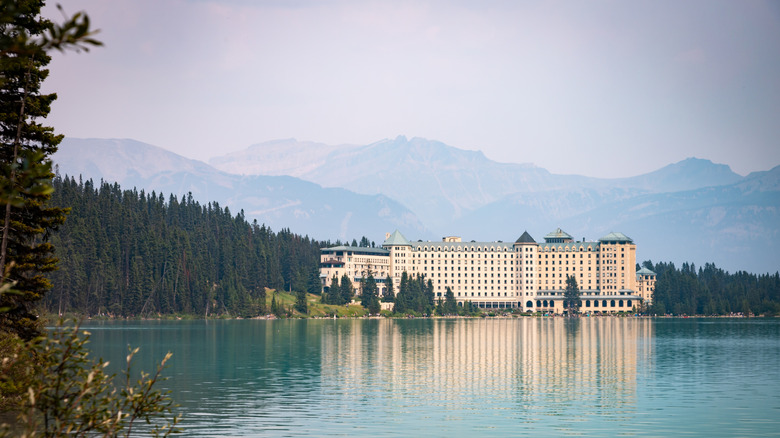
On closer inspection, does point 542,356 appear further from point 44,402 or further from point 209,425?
point 44,402

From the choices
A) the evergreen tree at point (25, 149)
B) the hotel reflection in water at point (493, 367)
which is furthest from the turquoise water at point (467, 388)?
the evergreen tree at point (25, 149)

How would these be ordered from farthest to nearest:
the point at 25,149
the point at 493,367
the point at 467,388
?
the point at 493,367
the point at 467,388
the point at 25,149

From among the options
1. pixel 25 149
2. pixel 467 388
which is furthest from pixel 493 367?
pixel 25 149

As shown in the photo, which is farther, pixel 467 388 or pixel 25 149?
pixel 467 388

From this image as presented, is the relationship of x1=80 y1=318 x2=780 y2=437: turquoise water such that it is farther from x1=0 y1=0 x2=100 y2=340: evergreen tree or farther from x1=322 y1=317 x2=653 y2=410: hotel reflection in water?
x1=0 y1=0 x2=100 y2=340: evergreen tree

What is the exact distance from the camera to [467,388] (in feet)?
286

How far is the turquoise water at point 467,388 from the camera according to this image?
6369 centimetres

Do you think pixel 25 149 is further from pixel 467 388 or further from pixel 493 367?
pixel 493 367

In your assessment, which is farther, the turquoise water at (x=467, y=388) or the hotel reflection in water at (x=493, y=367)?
the hotel reflection in water at (x=493, y=367)

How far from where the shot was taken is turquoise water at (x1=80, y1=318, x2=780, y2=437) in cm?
6369

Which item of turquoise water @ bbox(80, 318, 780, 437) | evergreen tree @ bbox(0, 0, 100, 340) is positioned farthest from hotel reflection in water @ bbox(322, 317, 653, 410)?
evergreen tree @ bbox(0, 0, 100, 340)

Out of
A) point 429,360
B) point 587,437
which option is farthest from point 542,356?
point 587,437

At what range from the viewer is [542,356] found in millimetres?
130000

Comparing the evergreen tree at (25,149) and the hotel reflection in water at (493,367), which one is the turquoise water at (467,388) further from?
the evergreen tree at (25,149)
